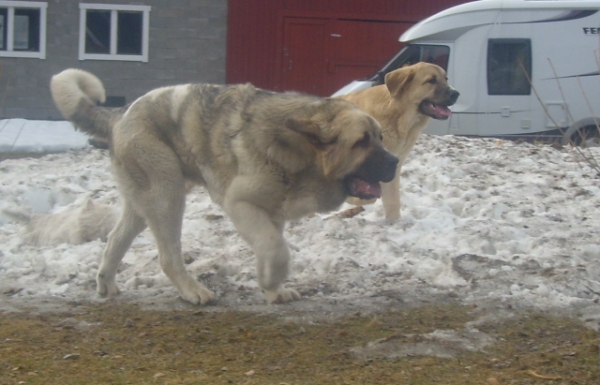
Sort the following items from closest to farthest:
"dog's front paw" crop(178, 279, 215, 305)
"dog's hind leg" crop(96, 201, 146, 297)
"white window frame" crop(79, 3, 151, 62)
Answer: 1. "dog's front paw" crop(178, 279, 215, 305)
2. "dog's hind leg" crop(96, 201, 146, 297)
3. "white window frame" crop(79, 3, 151, 62)

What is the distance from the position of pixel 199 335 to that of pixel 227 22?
16.1 metres

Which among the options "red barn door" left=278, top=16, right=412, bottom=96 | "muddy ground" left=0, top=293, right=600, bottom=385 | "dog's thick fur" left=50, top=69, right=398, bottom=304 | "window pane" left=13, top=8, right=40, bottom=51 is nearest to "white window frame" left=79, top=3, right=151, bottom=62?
"window pane" left=13, top=8, right=40, bottom=51

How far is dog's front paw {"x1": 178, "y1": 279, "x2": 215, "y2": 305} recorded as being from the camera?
5.41 m

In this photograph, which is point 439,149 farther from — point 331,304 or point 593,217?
point 331,304

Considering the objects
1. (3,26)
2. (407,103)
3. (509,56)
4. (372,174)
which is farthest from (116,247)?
(3,26)

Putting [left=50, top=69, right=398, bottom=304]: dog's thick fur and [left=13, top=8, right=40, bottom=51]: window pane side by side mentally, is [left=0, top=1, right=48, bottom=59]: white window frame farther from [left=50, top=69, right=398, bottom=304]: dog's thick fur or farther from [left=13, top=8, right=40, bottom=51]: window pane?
[left=50, top=69, right=398, bottom=304]: dog's thick fur

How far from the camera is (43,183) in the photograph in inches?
344

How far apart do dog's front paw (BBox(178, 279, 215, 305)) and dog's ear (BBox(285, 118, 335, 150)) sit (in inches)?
50.4

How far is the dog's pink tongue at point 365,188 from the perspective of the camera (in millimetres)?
5273

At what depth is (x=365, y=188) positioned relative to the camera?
17.3 ft

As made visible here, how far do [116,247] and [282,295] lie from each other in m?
1.30

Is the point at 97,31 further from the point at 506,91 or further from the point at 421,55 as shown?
the point at 506,91

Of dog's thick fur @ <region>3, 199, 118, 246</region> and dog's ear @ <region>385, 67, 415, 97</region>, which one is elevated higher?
dog's ear @ <region>385, 67, 415, 97</region>

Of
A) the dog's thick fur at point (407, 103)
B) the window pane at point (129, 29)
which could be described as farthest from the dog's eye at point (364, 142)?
the window pane at point (129, 29)
